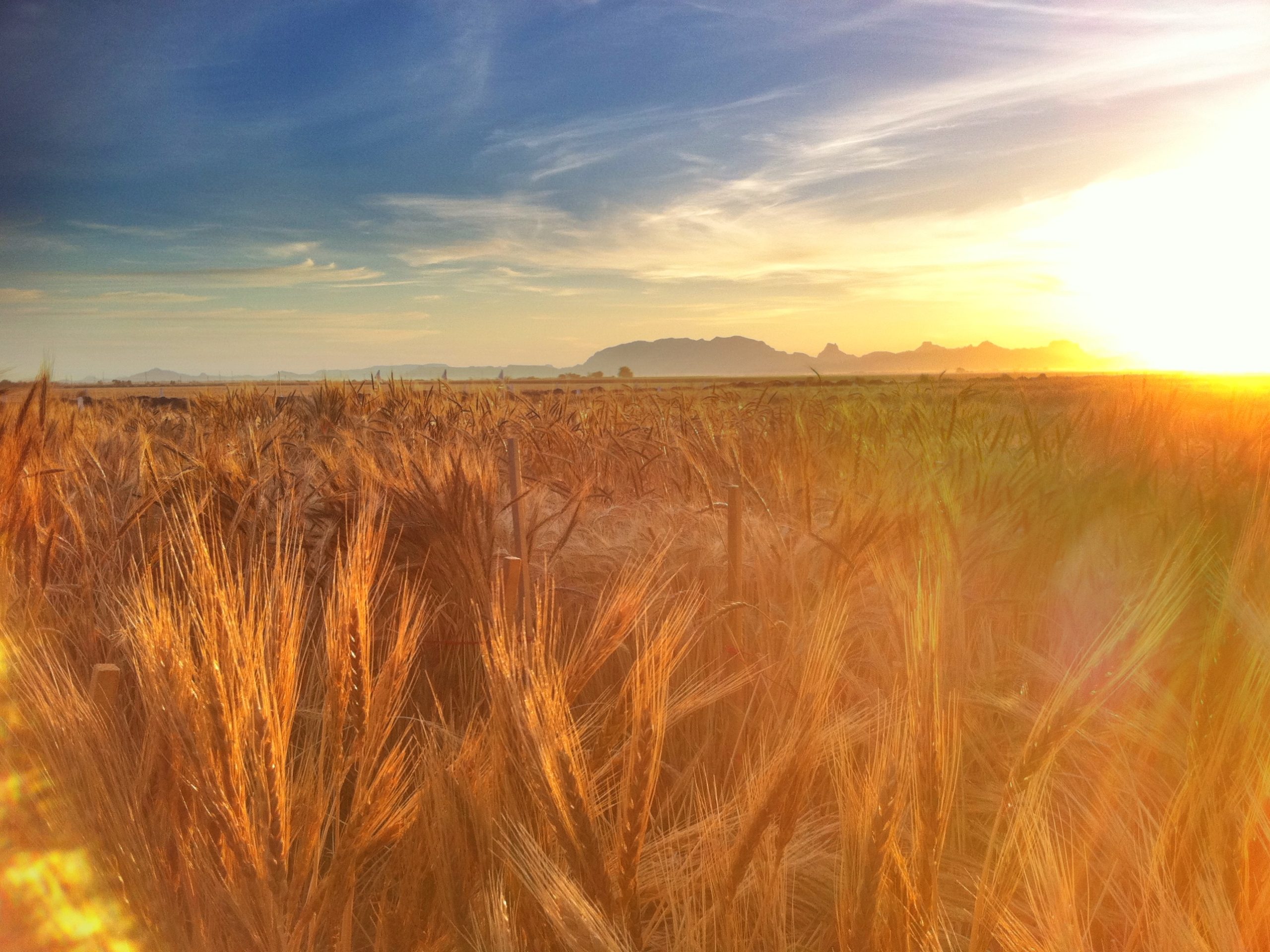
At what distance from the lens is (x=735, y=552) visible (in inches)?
89.6

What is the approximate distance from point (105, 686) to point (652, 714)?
0.99 meters

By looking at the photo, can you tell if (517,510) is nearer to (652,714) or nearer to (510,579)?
(510,579)

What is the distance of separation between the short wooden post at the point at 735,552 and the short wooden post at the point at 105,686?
1.53m

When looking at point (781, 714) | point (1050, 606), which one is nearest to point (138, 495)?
point (781, 714)

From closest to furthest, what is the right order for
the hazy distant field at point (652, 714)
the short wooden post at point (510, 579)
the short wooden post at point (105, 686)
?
the hazy distant field at point (652, 714) < the short wooden post at point (105, 686) < the short wooden post at point (510, 579)

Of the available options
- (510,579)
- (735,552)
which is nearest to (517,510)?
(510,579)

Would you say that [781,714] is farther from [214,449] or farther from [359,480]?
[214,449]

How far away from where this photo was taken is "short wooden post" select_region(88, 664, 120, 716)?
1282 mm

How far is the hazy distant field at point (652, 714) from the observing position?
Answer: 3.15 feet

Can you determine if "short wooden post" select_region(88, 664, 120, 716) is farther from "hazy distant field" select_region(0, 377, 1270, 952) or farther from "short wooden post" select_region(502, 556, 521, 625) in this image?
"short wooden post" select_region(502, 556, 521, 625)

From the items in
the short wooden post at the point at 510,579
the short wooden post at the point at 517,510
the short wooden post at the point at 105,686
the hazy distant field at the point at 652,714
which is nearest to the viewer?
the hazy distant field at the point at 652,714

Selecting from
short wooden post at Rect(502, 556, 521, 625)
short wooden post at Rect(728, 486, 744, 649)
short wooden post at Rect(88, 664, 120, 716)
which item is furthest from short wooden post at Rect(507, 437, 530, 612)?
short wooden post at Rect(88, 664, 120, 716)

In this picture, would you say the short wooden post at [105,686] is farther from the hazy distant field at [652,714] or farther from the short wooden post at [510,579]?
the short wooden post at [510,579]

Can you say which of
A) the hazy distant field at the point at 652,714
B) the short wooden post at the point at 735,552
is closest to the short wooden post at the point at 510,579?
the hazy distant field at the point at 652,714
